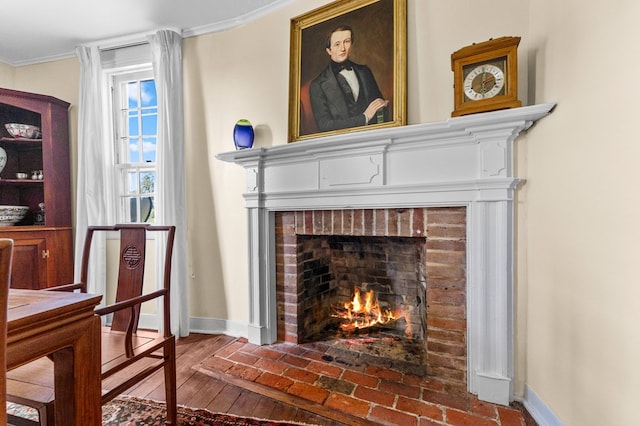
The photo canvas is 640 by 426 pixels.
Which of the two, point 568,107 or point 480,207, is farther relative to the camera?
point 480,207

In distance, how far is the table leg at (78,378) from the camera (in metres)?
0.81

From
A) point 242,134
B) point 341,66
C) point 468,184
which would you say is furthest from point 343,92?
point 468,184

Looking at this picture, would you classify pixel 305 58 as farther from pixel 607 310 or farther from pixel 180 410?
pixel 180 410

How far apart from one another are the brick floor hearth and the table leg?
102 centimetres

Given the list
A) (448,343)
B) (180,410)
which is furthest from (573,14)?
(180,410)

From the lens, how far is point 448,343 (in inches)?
66.4

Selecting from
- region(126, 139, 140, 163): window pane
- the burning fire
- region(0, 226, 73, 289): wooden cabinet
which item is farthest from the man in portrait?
region(0, 226, 73, 289): wooden cabinet

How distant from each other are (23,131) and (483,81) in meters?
3.77

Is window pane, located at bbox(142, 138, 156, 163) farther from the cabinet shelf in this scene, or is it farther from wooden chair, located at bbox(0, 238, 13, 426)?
wooden chair, located at bbox(0, 238, 13, 426)

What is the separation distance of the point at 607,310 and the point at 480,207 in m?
0.66

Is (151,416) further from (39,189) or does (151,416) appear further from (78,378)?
(39,189)

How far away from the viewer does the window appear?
281 cm

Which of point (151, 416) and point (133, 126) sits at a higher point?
point (133, 126)

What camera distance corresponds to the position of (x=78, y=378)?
82 cm
